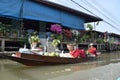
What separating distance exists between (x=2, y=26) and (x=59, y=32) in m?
5.76

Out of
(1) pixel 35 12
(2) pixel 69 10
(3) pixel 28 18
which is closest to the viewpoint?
(3) pixel 28 18

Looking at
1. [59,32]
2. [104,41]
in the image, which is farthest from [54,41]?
[104,41]

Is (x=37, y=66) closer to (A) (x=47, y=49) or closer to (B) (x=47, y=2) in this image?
(A) (x=47, y=49)

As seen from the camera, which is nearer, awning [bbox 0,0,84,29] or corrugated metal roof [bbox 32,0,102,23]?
awning [bbox 0,0,84,29]

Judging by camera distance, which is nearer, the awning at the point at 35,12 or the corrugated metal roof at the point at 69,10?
the awning at the point at 35,12

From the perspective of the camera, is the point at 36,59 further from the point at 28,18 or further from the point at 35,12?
the point at 35,12

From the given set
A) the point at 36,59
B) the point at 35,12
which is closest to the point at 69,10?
the point at 35,12

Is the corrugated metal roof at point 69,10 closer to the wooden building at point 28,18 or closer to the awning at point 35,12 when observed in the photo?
the wooden building at point 28,18

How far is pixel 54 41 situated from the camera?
20469 millimetres

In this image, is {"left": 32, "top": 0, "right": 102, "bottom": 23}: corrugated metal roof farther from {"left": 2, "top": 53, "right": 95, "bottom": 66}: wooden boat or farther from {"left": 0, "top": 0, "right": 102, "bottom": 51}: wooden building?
{"left": 2, "top": 53, "right": 95, "bottom": 66}: wooden boat

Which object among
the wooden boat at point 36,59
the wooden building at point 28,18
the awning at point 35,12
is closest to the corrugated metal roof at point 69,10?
the wooden building at point 28,18

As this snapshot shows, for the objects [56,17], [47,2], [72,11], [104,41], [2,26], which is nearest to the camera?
[2,26]

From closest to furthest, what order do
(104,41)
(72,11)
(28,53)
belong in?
(28,53), (72,11), (104,41)

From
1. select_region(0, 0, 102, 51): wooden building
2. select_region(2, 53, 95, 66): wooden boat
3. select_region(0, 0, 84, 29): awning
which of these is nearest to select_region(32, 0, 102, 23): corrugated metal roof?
select_region(0, 0, 102, 51): wooden building
